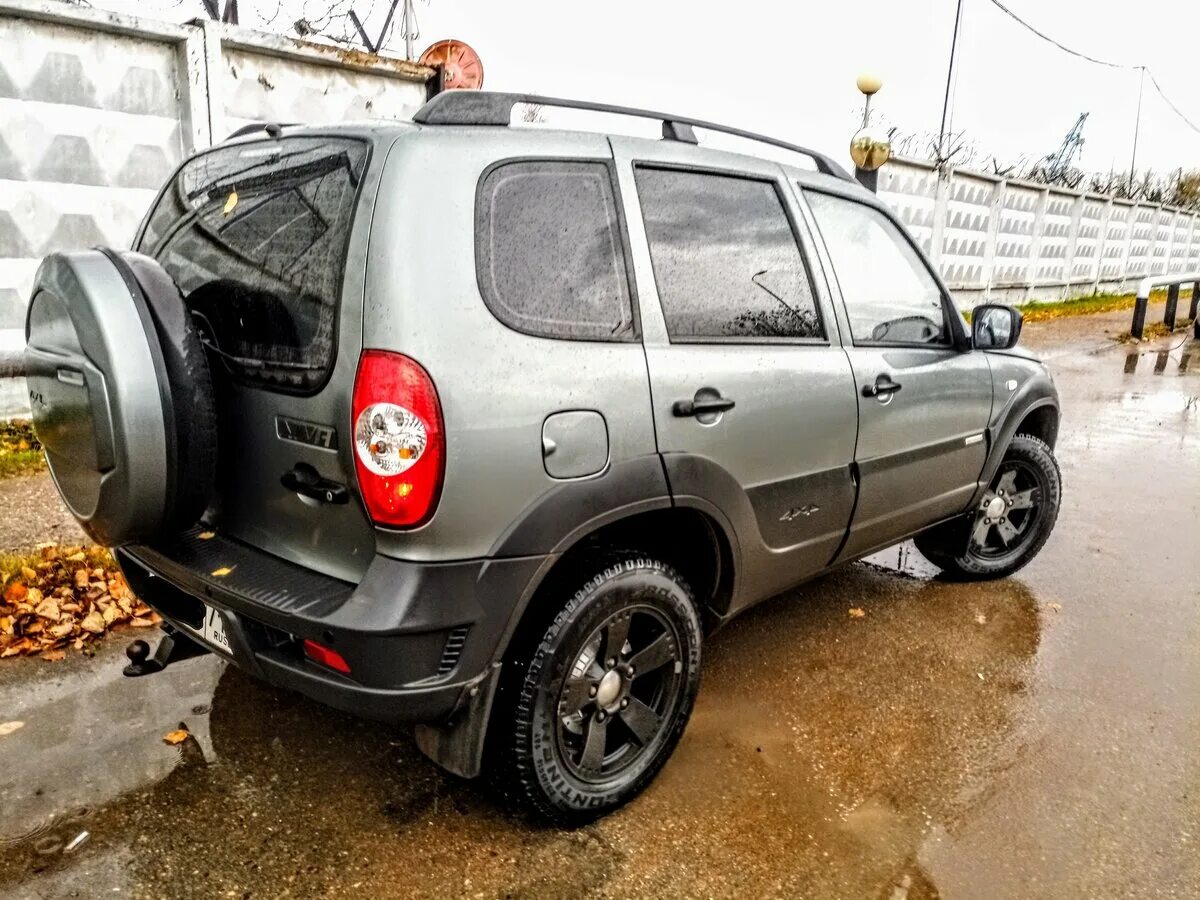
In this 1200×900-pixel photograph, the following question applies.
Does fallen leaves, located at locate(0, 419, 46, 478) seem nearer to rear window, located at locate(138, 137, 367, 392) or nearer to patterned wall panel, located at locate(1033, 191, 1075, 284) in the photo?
rear window, located at locate(138, 137, 367, 392)

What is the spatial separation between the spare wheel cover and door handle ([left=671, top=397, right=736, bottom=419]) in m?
1.30

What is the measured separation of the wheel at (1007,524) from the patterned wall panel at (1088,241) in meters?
16.7

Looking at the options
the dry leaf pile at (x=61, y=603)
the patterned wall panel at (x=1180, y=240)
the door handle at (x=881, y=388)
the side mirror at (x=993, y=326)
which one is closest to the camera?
the door handle at (x=881, y=388)

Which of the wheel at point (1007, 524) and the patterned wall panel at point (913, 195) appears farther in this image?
the patterned wall panel at point (913, 195)

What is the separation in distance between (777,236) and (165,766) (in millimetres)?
2545

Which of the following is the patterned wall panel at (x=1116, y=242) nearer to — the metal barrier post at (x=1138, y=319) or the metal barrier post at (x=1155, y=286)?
the metal barrier post at (x=1155, y=286)

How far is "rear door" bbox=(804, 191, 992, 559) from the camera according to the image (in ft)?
10.4

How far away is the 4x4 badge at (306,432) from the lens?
2.10m

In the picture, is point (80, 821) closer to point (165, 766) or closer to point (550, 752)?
point (165, 766)

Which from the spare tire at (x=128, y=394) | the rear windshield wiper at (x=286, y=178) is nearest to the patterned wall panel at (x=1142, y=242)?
the rear windshield wiper at (x=286, y=178)

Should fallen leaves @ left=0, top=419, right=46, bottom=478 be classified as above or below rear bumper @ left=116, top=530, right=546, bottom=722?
below

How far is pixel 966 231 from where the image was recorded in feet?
46.9

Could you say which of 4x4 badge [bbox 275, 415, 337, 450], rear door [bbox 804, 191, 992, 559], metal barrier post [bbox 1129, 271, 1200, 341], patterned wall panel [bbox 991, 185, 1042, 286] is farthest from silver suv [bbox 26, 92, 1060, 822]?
patterned wall panel [bbox 991, 185, 1042, 286]

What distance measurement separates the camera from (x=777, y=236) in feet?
9.71
